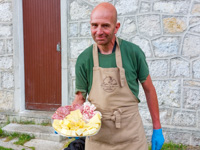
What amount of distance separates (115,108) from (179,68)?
2050mm

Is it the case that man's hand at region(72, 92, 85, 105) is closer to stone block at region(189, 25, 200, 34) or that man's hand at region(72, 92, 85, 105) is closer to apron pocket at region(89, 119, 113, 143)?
apron pocket at region(89, 119, 113, 143)

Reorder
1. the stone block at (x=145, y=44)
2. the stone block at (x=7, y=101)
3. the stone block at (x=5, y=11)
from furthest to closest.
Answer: the stone block at (x=7, y=101), the stone block at (x=5, y=11), the stone block at (x=145, y=44)

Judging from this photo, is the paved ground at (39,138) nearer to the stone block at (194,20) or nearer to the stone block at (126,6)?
the stone block at (126,6)

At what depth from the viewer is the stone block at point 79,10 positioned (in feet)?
11.5

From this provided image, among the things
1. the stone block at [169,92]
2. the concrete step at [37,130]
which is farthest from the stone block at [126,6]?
the concrete step at [37,130]

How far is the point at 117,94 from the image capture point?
1.49 metres

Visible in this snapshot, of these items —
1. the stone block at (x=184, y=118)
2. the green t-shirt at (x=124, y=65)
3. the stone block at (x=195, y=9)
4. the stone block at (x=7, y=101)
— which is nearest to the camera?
the green t-shirt at (x=124, y=65)

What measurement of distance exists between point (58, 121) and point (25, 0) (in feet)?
12.0

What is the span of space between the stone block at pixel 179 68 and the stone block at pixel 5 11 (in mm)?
3231

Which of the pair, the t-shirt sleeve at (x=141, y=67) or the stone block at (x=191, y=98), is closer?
the t-shirt sleeve at (x=141, y=67)

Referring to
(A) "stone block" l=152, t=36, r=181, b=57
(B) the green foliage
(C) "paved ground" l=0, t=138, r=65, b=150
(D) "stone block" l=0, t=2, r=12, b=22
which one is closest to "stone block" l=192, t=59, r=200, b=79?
(A) "stone block" l=152, t=36, r=181, b=57

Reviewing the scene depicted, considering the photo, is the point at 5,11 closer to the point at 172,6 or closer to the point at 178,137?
the point at 172,6

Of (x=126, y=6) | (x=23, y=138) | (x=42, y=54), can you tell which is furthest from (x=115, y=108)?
(x=42, y=54)

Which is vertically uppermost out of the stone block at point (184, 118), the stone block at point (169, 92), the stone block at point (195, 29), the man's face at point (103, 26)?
the stone block at point (195, 29)
